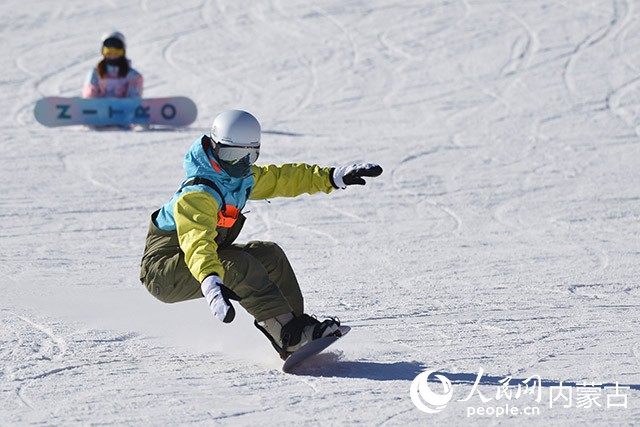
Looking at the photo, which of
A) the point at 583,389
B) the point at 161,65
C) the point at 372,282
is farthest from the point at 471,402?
the point at 161,65

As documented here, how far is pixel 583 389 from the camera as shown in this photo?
4.68 meters

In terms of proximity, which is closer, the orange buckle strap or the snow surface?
the snow surface

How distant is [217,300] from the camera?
452 centimetres

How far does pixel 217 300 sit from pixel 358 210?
4.66 meters

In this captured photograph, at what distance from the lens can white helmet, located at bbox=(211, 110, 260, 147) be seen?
5.06 meters

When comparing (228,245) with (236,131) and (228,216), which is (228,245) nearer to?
(228,216)

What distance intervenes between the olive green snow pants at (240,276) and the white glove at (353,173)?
0.47 metres

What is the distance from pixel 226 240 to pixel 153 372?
68 centimetres

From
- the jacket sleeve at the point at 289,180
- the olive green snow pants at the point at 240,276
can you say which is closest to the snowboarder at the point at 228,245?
the olive green snow pants at the point at 240,276

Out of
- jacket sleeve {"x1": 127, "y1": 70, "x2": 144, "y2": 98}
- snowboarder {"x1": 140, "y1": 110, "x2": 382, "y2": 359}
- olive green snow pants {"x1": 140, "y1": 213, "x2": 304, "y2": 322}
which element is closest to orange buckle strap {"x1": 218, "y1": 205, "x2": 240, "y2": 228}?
snowboarder {"x1": 140, "y1": 110, "x2": 382, "y2": 359}

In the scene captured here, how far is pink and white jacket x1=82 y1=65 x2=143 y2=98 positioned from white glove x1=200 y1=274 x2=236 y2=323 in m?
8.39

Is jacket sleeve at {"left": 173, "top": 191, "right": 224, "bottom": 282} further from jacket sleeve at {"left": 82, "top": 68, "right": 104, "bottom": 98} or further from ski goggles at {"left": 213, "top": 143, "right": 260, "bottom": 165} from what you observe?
jacket sleeve at {"left": 82, "top": 68, "right": 104, "bottom": 98}

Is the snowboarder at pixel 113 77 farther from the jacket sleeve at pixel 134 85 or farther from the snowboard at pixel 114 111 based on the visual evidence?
the snowboard at pixel 114 111

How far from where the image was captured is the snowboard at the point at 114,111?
1222cm
